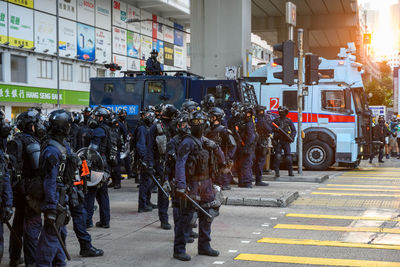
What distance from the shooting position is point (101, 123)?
9266 mm

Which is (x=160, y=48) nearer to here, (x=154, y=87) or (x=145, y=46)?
(x=145, y=46)

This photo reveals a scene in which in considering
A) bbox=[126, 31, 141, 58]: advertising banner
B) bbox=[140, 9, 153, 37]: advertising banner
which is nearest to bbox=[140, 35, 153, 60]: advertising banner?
bbox=[140, 9, 153, 37]: advertising banner

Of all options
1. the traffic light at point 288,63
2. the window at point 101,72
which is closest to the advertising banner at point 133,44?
the window at point 101,72

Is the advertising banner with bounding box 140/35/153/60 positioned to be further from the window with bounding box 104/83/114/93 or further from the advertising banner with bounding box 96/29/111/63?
the window with bounding box 104/83/114/93

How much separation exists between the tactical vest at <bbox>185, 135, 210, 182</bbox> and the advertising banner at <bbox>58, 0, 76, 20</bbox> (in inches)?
1209

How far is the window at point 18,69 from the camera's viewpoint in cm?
3203

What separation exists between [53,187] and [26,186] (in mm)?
444

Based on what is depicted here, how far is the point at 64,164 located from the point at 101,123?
3625mm

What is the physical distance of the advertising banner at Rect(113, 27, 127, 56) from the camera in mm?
41031

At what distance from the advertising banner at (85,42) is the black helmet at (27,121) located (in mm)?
31439

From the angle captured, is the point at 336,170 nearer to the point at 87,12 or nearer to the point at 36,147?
the point at 36,147

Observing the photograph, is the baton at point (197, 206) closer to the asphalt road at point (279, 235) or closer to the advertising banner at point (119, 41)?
the asphalt road at point (279, 235)

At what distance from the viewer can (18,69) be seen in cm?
3244

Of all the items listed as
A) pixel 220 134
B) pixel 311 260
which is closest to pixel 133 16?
pixel 220 134
